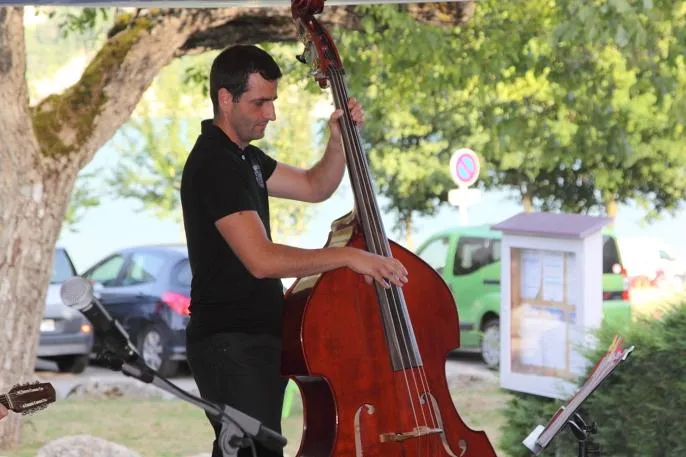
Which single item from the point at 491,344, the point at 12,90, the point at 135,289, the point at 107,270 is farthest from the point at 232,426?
the point at 107,270

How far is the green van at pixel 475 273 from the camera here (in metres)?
12.9

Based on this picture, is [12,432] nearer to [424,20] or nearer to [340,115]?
[424,20]

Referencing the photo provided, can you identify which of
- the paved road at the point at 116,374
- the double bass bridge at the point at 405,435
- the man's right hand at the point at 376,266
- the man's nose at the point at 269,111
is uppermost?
the man's nose at the point at 269,111

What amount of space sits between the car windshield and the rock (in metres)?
6.40

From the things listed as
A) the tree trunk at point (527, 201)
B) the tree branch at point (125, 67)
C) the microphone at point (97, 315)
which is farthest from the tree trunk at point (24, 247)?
the tree trunk at point (527, 201)

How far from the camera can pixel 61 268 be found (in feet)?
42.2

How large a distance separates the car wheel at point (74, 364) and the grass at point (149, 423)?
2214mm

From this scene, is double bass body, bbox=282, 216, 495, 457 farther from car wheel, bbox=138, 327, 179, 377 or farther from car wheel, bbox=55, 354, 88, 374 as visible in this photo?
car wheel, bbox=55, 354, 88, 374

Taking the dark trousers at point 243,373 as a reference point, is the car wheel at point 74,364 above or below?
below

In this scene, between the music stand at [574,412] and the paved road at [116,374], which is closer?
the music stand at [574,412]

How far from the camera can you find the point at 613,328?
5.36 metres

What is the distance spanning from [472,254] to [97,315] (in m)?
11.5

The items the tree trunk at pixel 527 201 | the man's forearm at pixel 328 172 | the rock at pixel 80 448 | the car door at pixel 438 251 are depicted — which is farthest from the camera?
the tree trunk at pixel 527 201

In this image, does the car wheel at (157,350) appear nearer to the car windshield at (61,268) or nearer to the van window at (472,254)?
the car windshield at (61,268)
